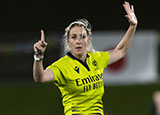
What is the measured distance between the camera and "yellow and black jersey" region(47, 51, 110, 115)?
3959mm

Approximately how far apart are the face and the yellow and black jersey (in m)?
0.09

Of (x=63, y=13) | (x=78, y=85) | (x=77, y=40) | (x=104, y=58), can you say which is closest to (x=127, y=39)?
(x=104, y=58)

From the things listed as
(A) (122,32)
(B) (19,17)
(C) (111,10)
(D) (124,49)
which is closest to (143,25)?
(A) (122,32)

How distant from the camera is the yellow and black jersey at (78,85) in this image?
396 cm

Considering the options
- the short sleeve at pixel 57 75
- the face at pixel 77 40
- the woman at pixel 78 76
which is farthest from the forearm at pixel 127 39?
the short sleeve at pixel 57 75

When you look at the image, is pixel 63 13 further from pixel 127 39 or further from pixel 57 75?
pixel 57 75

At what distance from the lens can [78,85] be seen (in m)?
3.96

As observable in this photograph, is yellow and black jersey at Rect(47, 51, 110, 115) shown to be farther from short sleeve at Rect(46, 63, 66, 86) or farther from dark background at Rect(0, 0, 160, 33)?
dark background at Rect(0, 0, 160, 33)

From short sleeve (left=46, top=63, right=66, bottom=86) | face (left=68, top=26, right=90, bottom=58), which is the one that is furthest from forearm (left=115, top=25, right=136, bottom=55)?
short sleeve (left=46, top=63, right=66, bottom=86)

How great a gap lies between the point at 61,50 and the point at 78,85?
5461mm

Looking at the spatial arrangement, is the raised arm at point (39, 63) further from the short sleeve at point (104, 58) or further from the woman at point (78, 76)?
the short sleeve at point (104, 58)

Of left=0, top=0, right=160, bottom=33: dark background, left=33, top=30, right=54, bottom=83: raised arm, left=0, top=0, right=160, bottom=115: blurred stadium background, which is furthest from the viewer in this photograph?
left=0, top=0, right=160, bottom=115: blurred stadium background

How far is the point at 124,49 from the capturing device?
15.1 ft

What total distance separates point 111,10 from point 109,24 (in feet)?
2.82
